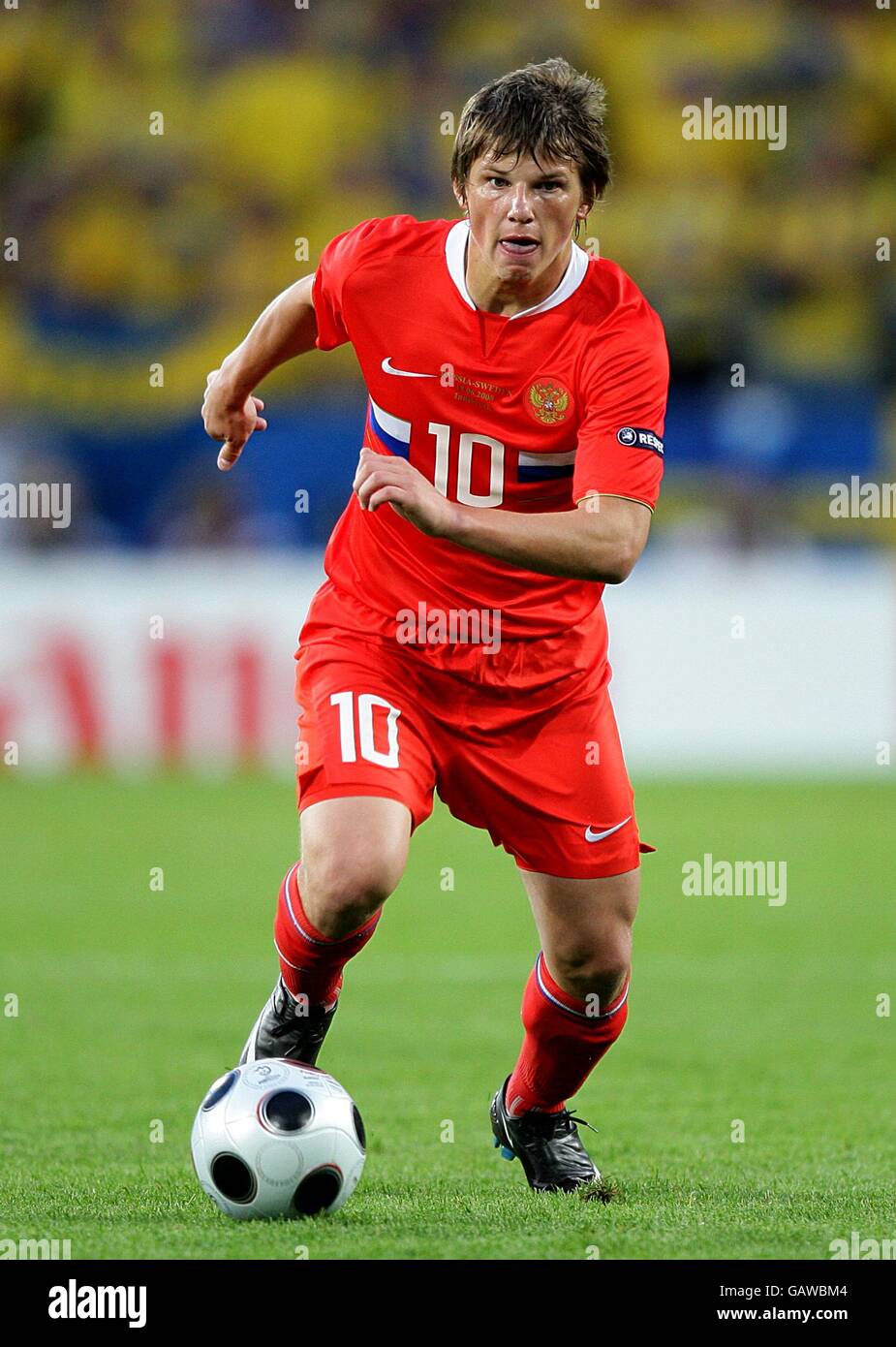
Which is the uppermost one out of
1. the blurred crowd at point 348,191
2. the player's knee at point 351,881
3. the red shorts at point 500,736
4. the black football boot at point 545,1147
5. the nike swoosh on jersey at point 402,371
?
the blurred crowd at point 348,191

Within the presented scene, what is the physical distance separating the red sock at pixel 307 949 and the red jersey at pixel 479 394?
66cm

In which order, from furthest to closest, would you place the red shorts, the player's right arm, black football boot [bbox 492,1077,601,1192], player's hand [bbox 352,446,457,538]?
the player's right arm < black football boot [bbox 492,1077,601,1192] < the red shorts < player's hand [bbox 352,446,457,538]

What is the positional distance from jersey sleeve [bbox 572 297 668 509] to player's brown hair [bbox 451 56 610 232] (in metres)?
0.35

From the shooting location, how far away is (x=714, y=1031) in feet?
21.9

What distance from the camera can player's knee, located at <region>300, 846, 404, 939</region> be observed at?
13.2 feet

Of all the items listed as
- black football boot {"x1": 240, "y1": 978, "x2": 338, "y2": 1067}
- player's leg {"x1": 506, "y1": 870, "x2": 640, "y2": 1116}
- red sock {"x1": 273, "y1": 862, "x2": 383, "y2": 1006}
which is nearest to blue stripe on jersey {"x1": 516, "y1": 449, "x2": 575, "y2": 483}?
player's leg {"x1": 506, "y1": 870, "x2": 640, "y2": 1116}

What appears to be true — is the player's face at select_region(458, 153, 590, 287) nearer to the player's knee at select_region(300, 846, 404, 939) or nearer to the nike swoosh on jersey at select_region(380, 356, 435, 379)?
the nike swoosh on jersey at select_region(380, 356, 435, 379)

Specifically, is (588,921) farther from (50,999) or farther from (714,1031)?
(50,999)

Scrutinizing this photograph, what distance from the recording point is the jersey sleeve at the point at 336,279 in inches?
177

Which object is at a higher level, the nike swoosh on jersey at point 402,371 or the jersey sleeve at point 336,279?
the jersey sleeve at point 336,279

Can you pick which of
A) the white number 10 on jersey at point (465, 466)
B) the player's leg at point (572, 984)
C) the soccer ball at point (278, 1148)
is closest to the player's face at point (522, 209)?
the white number 10 on jersey at point (465, 466)

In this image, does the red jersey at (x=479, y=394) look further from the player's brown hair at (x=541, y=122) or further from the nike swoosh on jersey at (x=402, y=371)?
the player's brown hair at (x=541, y=122)

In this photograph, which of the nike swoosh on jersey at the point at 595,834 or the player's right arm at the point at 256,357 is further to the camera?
the player's right arm at the point at 256,357

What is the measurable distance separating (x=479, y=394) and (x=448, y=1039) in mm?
2942
